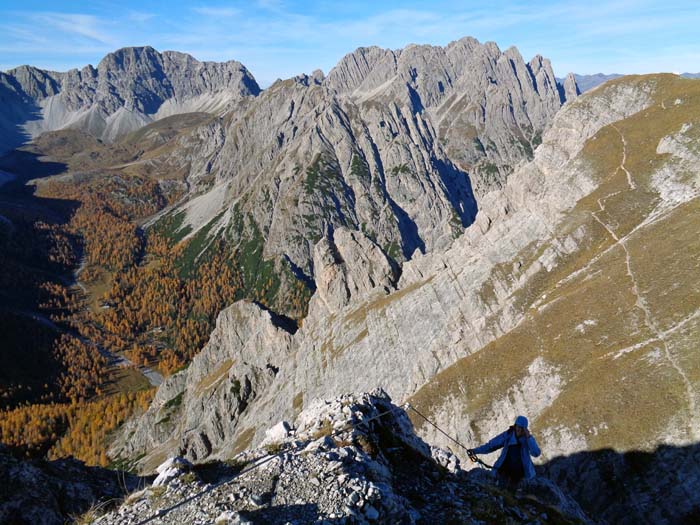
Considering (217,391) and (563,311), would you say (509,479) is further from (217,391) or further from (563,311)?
(217,391)

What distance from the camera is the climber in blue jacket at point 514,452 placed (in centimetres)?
2105

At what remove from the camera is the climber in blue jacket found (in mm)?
21047

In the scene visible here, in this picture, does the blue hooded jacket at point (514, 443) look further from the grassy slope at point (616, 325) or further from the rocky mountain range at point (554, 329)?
the grassy slope at point (616, 325)

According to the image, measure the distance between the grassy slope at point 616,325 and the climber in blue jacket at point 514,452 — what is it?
27391 millimetres

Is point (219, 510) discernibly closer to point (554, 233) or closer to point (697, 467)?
point (697, 467)

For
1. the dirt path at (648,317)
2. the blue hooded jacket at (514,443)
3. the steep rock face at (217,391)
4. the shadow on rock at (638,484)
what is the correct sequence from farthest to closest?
1. the steep rock face at (217,391)
2. the dirt path at (648,317)
3. the shadow on rock at (638,484)
4. the blue hooded jacket at (514,443)

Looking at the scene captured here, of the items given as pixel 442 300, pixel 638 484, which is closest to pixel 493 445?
pixel 638 484

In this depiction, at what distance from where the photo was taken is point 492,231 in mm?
87125

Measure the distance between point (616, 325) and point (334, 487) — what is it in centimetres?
5203

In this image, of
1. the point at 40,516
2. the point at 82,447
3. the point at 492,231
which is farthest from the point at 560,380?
the point at 82,447

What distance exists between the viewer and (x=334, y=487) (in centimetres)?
1653

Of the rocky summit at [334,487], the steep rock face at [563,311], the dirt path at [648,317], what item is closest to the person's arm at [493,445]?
the rocky summit at [334,487]

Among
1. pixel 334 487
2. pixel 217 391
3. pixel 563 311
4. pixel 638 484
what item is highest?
pixel 334 487

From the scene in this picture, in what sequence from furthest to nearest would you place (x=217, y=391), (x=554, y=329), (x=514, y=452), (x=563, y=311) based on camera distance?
(x=217, y=391) < (x=563, y=311) < (x=554, y=329) < (x=514, y=452)
